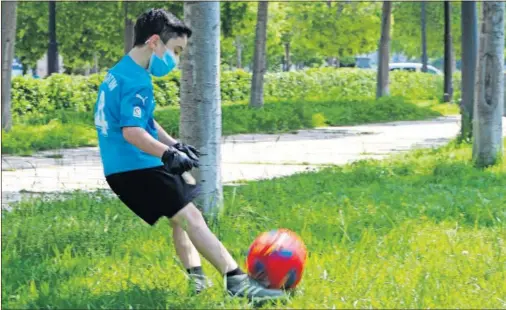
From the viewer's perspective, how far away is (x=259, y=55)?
27578 mm

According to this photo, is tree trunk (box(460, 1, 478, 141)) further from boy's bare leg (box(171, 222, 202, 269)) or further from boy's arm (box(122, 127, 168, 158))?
boy's arm (box(122, 127, 168, 158))

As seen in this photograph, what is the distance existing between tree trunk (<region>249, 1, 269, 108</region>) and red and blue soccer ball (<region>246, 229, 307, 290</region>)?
819 inches

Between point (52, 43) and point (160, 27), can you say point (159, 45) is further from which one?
point (52, 43)

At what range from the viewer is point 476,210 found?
1015cm

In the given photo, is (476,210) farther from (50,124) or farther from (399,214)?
(50,124)

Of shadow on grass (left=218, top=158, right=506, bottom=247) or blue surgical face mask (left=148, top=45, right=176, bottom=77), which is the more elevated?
blue surgical face mask (left=148, top=45, right=176, bottom=77)

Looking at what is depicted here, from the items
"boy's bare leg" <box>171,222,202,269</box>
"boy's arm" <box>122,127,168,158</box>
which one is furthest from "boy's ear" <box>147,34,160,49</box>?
"boy's bare leg" <box>171,222,202,269</box>

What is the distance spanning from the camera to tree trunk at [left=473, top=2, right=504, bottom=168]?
14586mm

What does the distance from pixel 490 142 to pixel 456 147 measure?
2.82 meters

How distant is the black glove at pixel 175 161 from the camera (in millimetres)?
6066

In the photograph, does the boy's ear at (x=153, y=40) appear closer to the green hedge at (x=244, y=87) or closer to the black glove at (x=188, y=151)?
the black glove at (x=188, y=151)

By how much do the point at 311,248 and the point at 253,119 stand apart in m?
17.1

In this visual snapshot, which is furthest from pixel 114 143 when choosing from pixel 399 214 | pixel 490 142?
pixel 490 142

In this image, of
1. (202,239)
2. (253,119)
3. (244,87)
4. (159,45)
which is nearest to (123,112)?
(159,45)
